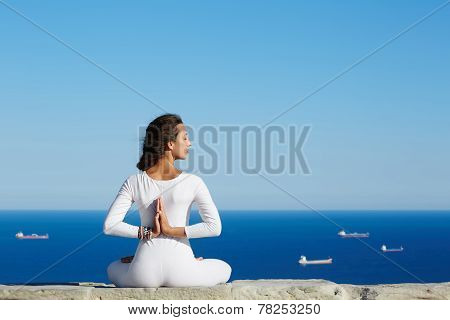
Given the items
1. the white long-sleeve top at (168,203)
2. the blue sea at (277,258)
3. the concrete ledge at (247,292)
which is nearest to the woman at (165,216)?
the white long-sleeve top at (168,203)

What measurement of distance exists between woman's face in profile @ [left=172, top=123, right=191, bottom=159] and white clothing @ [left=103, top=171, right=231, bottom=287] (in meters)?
0.19

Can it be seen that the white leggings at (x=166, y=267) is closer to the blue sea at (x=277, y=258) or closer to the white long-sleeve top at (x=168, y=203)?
the white long-sleeve top at (x=168, y=203)

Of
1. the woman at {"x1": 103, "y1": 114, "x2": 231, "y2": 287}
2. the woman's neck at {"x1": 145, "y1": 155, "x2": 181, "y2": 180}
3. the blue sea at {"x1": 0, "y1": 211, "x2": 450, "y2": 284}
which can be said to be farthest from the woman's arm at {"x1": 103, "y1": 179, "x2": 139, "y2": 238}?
the blue sea at {"x1": 0, "y1": 211, "x2": 450, "y2": 284}

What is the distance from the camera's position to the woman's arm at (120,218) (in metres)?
6.60

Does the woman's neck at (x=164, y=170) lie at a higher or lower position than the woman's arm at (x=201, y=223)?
higher

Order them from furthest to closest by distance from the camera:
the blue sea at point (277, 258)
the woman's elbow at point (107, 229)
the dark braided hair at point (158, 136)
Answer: the blue sea at point (277, 258) < the dark braided hair at point (158, 136) < the woman's elbow at point (107, 229)

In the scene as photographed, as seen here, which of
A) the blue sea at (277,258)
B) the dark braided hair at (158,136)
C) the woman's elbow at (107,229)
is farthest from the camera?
the blue sea at (277,258)

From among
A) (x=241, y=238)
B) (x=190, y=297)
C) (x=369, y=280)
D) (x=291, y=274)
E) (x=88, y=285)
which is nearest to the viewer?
(x=190, y=297)

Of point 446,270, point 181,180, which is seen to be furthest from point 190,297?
point 446,270

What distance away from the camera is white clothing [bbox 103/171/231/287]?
666 cm

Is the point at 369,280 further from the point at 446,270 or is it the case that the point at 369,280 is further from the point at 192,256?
the point at 192,256

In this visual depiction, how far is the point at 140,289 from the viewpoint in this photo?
21.9 feet

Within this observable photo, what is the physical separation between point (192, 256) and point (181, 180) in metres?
0.78

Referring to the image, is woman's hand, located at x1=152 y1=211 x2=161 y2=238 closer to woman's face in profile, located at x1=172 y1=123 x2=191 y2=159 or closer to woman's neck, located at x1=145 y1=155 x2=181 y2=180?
woman's neck, located at x1=145 y1=155 x2=181 y2=180
